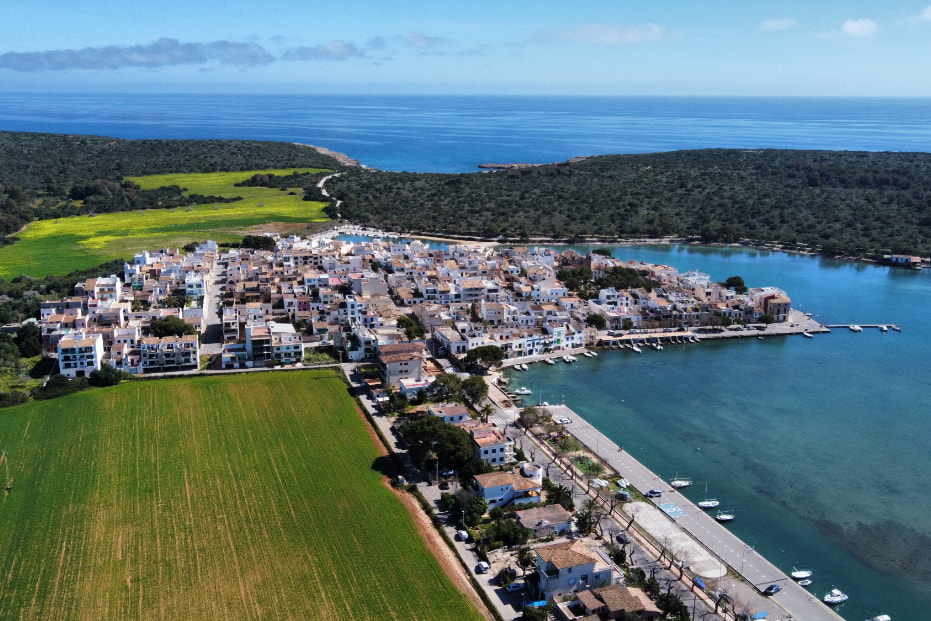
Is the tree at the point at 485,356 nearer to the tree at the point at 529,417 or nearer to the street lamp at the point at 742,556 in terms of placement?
the tree at the point at 529,417

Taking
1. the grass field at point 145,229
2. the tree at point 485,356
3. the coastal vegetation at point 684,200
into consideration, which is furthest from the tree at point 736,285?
the grass field at point 145,229

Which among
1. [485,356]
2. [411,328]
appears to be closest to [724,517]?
[485,356]

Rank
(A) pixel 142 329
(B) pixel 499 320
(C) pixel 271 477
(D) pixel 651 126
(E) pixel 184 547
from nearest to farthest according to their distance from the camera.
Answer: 1. (E) pixel 184 547
2. (C) pixel 271 477
3. (A) pixel 142 329
4. (B) pixel 499 320
5. (D) pixel 651 126

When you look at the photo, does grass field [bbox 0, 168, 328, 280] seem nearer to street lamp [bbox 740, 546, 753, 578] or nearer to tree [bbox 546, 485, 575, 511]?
tree [bbox 546, 485, 575, 511]

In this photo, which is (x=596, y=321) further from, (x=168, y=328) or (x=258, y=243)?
(x=258, y=243)

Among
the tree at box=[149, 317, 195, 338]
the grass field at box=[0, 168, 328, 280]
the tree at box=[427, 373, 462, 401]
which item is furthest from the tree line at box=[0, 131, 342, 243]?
the tree at box=[427, 373, 462, 401]

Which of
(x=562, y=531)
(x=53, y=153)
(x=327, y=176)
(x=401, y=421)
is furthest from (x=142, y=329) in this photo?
(x=53, y=153)

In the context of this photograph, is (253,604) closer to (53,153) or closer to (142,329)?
(142,329)

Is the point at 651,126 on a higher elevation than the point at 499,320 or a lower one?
higher
